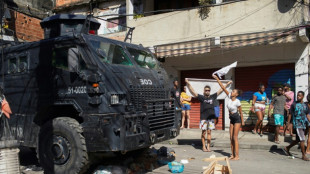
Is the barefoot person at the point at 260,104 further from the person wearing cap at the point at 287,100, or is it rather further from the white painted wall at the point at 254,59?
the white painted wall at the point at 254,59

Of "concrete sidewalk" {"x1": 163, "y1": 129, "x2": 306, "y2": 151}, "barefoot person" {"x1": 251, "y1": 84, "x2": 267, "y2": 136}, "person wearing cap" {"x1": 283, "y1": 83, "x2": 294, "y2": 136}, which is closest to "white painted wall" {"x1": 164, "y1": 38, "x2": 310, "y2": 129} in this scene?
"person wearing cap" {"x1": 283, "y1": 83, "x2": 294, "y2": 136}

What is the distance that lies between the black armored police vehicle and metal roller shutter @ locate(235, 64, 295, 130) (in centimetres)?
551

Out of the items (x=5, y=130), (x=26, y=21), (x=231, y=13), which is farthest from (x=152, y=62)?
(x=26, y=21)

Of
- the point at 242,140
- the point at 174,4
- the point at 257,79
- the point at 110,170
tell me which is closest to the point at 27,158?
the point at 110,170

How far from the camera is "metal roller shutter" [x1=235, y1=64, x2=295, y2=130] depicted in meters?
10.4

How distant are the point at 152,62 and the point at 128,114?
2219 mm

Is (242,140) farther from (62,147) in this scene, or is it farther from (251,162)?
(62,147)

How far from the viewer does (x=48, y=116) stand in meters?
5.96

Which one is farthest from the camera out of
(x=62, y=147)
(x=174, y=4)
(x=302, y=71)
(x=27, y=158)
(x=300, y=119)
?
A: (x=174, y=4)

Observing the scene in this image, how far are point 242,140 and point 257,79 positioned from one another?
2.68 m

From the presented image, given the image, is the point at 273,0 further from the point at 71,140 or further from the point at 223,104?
the point at 71,140

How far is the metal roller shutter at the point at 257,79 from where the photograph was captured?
34.3 ft

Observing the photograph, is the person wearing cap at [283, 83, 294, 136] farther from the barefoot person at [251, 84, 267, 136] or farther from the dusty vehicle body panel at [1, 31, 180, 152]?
the dusty vehicle body panel at [1, 31, 180, 152]

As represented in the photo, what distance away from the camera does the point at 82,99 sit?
5246 millimetres
